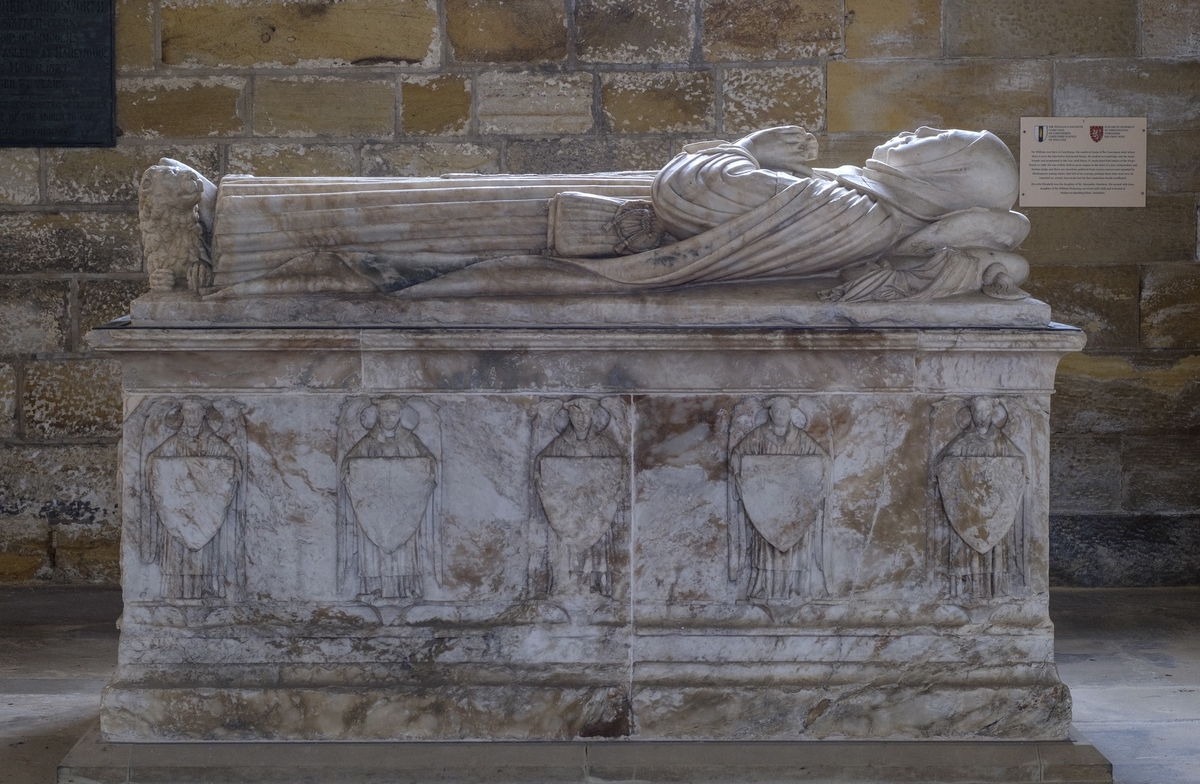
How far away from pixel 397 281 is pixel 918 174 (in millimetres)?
1449

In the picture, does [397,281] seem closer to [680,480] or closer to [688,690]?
[680,480]

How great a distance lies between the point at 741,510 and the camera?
3.55m

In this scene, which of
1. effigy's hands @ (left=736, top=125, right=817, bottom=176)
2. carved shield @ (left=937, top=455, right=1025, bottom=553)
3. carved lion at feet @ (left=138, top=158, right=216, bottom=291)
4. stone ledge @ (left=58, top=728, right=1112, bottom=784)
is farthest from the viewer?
effigy's hands @ (left=736, top=125, right=817, bottom=176)

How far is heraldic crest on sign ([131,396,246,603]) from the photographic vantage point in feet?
11.5

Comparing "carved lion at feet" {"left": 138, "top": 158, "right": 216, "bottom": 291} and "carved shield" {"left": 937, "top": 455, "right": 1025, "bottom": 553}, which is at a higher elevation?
"carved lion at feet" {"left": 138, "top": 158, "right": 216, "bottom": 291}

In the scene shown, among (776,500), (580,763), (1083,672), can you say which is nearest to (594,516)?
(776,500)

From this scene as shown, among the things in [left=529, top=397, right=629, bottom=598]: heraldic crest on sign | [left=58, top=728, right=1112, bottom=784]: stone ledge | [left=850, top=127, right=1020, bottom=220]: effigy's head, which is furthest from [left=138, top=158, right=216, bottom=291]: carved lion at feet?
[left=850, top=127, right=1020, bottom=220]: effigy's head

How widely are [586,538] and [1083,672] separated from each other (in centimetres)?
190

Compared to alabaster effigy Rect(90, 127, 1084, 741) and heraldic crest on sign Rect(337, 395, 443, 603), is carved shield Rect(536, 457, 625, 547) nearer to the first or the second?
alabaster effigy Rect(90, 127, 1084, 741)

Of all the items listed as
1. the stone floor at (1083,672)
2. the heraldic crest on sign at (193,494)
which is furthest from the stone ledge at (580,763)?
the heraldic crest on sign at (193,494)

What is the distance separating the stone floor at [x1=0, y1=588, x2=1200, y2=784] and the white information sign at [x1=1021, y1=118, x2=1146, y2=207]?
161 cm

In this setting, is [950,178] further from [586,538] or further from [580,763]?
[580,763]

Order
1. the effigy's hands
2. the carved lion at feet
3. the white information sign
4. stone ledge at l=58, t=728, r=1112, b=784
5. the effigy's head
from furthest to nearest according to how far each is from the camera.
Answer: the white information sign < the effigy's hands < the effigy's head < the carved lion at feet < stone ledge at l=58, t=728, r=1112, b=784

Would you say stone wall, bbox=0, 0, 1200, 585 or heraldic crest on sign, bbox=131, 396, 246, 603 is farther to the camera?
stone wall, bbox=0, 0, 1200, 585
